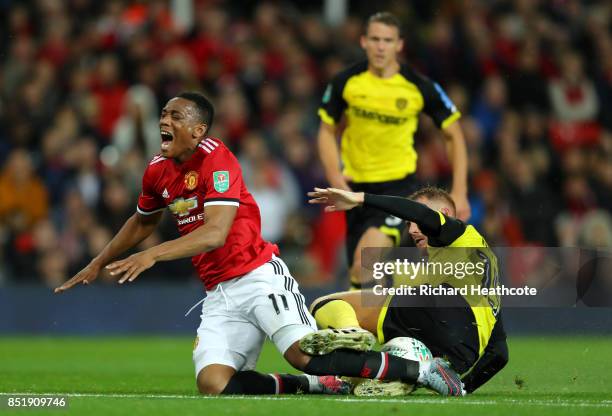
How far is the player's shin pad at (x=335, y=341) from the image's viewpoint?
755cm

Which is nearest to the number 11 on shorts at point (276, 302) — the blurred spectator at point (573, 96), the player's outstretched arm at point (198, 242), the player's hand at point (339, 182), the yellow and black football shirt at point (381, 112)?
the player's outstretched arm at point (198, 242)

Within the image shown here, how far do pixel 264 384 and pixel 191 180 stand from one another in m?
1.35

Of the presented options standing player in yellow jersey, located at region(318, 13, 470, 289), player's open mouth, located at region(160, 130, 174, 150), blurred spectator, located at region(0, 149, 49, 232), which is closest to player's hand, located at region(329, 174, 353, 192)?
standing player in yellow jersey, located at region(318, 13, 470, 289)

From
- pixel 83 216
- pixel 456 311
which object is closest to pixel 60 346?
pixel 83 216

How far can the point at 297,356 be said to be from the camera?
7.75 meters

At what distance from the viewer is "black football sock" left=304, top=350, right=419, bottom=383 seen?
763 centimetres

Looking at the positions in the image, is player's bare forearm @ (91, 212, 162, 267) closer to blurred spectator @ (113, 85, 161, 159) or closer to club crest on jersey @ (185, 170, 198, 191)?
club crest on jersey @ (185, 170, 198, 191)

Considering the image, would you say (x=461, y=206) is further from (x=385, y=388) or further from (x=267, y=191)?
(x=267, y=191)

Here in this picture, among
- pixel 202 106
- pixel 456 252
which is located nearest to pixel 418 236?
pixel 456 252

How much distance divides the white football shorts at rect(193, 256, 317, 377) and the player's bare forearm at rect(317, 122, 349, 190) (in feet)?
6.86

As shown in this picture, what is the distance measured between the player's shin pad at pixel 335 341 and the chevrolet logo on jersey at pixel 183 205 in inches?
46.5

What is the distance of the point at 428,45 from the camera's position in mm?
16906

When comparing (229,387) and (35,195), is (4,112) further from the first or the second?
(229,387)

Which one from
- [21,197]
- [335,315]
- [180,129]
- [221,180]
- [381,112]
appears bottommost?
[21,197]
